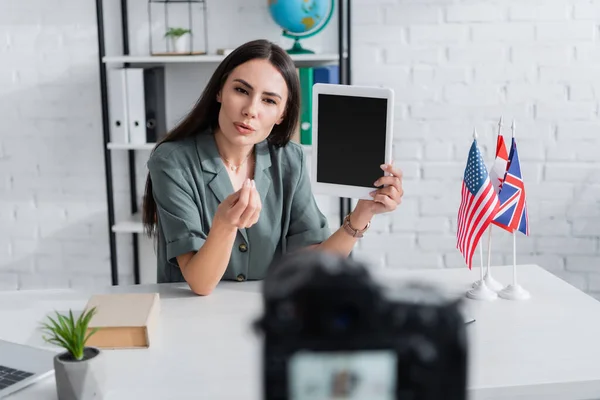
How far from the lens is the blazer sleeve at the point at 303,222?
73.3 inches

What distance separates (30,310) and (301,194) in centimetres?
73

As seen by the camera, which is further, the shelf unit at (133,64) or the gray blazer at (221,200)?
the shelf unit at (133,64)

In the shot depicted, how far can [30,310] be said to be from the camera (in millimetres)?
1464

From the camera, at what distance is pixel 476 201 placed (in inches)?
60.8

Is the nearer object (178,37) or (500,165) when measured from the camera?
(500,165)

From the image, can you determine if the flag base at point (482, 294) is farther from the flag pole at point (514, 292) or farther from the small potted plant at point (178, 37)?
the small potted plant at point (178, 37)

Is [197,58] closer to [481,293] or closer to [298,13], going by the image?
[298,13]

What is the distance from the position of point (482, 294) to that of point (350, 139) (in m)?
0.41

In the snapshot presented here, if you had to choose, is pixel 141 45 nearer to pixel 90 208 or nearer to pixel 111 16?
pixel 111 16

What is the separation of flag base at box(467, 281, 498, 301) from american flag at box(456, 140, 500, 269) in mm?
77

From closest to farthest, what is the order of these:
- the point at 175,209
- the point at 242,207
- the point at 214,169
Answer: the point at 242,207 < the point at 175,209 < the point at 214,169

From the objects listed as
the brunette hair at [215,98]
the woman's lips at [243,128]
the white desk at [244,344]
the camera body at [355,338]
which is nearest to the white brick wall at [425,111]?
the brunette hair at [215,98]

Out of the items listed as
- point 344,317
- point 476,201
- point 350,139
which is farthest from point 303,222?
point 344,317

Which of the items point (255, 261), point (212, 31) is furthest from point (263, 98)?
point (212, 31)
